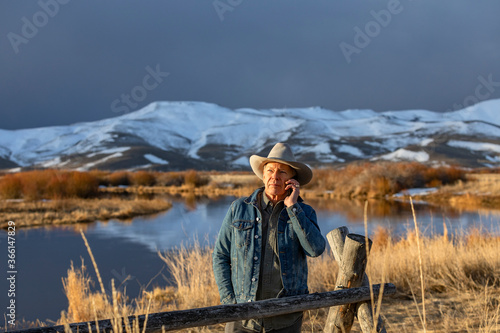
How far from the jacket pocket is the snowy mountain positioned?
8288 cm

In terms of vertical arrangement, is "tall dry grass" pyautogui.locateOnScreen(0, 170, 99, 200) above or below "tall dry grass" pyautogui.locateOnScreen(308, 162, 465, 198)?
above

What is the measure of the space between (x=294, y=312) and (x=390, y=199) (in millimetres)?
27070

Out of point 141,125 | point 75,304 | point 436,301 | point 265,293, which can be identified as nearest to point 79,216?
point 75,304

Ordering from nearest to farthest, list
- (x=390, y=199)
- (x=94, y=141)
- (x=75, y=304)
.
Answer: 1. (x=75, y=304)
2. (x=390, y=199)
3. (x=94, y=141)

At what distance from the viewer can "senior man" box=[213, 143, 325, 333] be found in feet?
9.34

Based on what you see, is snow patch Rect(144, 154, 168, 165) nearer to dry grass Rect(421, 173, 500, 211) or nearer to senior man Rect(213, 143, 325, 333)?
dry grass Rect(421, 173, 500, 211)

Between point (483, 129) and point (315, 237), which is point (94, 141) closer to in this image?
point (483, 129)

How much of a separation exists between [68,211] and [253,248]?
2111cm

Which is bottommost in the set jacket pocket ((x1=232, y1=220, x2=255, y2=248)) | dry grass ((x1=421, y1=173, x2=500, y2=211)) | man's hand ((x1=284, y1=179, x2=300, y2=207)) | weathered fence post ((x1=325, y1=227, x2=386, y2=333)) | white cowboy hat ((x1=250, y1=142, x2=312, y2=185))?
dry grass ((x1=421, y1=173, x2=500, y2=211))

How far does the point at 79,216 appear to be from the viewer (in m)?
20.5

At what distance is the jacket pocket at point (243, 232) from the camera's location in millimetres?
2920

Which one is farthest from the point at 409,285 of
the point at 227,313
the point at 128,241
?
the point at 128,241

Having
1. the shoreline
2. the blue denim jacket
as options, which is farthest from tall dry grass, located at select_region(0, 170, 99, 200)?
the blue denim jacket

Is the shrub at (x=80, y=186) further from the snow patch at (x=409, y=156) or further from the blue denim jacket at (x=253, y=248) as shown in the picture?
the snow patch at (x=409, y=156)
